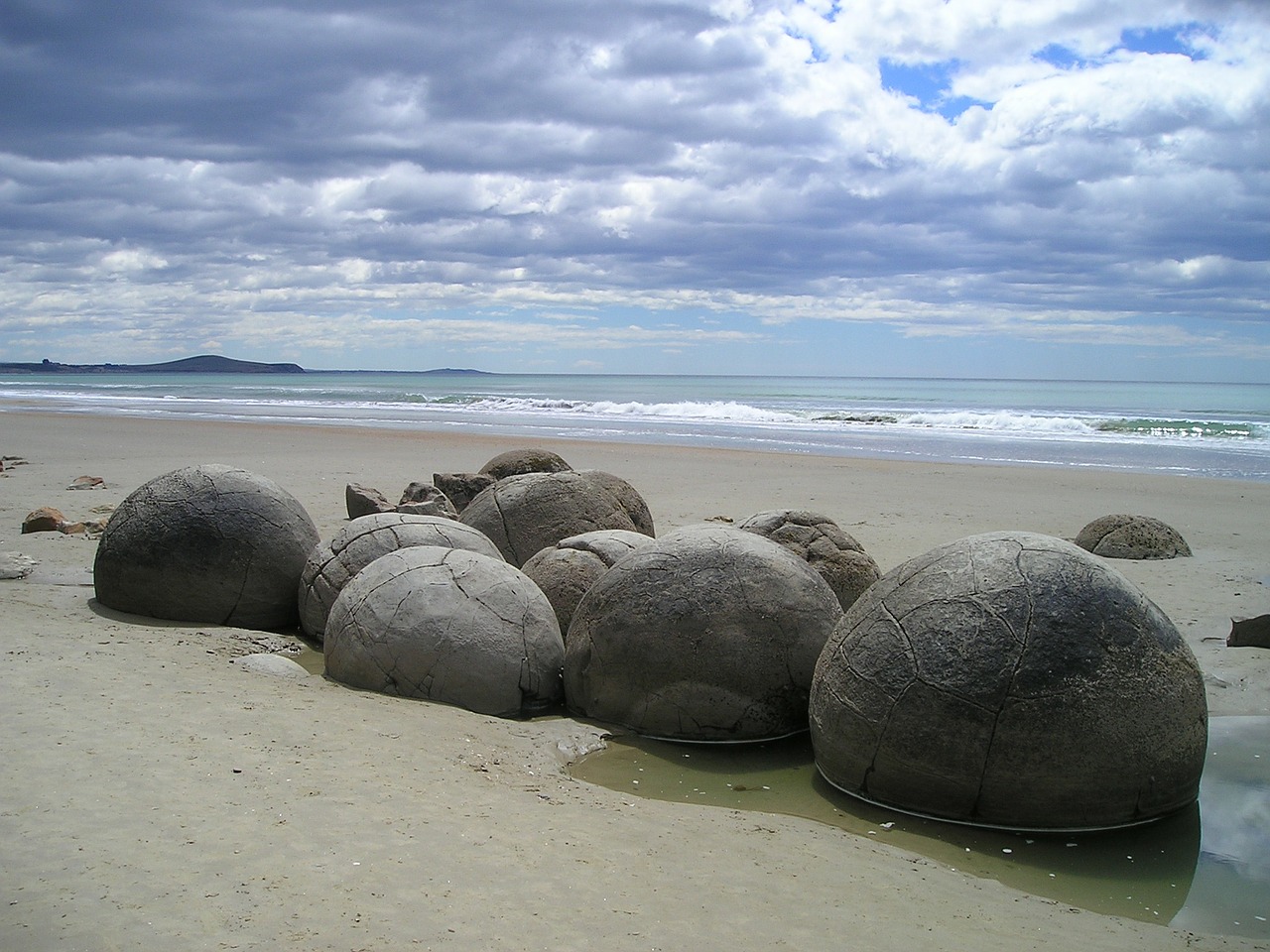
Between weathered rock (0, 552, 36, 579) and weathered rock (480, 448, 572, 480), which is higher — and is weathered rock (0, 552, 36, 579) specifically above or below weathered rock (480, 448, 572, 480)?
below

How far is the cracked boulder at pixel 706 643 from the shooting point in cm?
626

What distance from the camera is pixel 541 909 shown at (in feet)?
12.5

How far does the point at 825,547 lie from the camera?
27.5 ft

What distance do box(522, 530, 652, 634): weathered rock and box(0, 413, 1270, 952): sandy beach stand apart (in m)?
1.28

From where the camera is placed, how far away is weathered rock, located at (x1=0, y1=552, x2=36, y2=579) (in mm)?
9164

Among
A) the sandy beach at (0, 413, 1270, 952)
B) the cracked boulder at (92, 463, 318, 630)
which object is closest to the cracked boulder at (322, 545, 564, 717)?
the sandy beach at (0, 413, 1270, 952)

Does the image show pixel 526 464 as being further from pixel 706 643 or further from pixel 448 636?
pixel 706 643

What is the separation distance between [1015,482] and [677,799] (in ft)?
53.3

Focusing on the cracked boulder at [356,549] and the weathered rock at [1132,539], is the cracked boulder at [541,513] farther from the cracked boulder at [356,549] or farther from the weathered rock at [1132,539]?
the weathered rock at [1132,539]

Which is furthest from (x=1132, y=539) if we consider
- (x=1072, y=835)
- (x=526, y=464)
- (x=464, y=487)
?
(x=1072, y=835)


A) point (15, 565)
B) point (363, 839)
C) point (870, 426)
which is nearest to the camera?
point (363, 839)

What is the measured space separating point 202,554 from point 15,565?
8.11 ft

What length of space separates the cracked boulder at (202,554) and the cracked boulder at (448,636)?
150cm

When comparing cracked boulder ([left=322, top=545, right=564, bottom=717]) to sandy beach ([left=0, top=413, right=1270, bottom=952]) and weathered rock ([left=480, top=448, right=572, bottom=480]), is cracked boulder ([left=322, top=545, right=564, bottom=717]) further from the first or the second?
weathered rock ([left=480, top=448, right=572, bottom=480])
